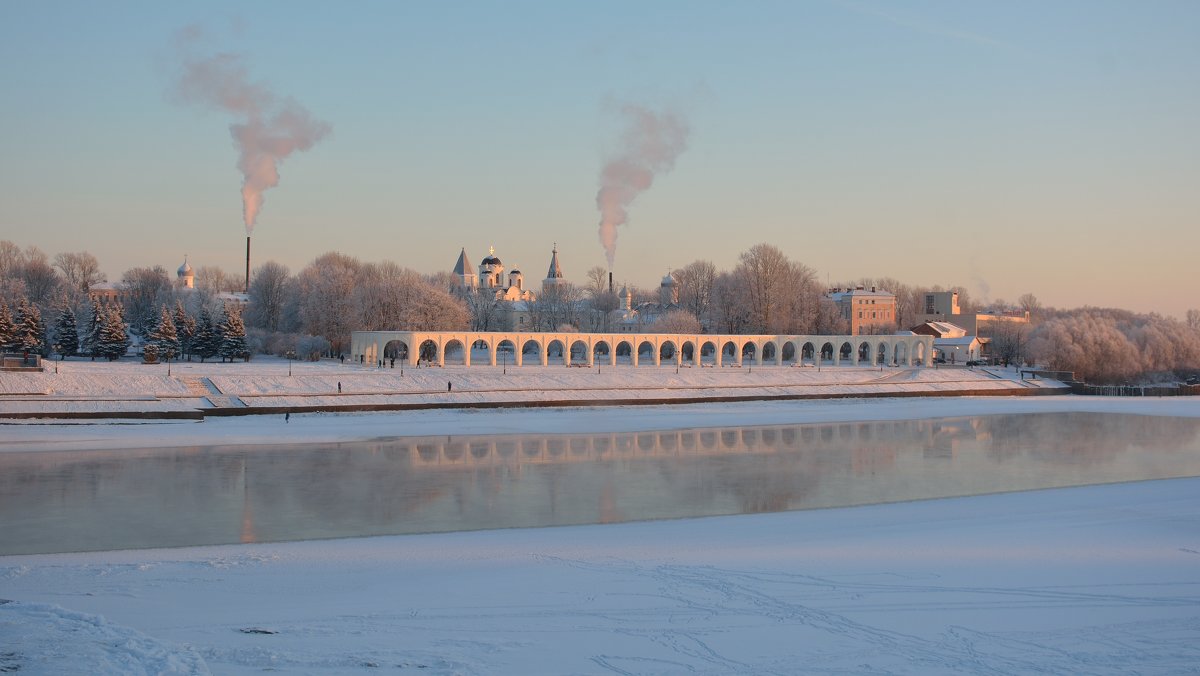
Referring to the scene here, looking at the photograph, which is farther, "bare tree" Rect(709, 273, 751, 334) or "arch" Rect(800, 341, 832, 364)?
"bare tree" Rect(709, 273, 751, 334)

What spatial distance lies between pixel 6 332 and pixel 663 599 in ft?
165

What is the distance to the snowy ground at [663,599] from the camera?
394 inches

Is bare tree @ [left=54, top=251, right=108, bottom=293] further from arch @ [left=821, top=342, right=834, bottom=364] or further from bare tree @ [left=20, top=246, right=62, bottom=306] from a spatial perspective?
arch @ [left=821, top=342, right=834, bottom=364]

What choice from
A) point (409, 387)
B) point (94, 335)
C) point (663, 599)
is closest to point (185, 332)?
point (94, 335)

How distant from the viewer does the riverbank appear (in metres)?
37.1

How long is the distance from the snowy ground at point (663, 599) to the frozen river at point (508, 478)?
1.86 meters

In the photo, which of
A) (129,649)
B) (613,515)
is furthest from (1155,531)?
(129,649)

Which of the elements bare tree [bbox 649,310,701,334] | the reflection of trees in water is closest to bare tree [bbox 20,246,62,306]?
bare tree [bbox 649,310,701,334]

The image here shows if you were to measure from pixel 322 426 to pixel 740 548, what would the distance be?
22766 mm

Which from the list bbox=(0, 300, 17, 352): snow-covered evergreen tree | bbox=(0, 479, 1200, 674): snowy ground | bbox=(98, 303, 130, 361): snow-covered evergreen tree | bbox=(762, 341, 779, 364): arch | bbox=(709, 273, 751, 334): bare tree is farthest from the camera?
bbox=(709, 273, 751, 334): bare tree

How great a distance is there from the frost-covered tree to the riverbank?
25.1ft

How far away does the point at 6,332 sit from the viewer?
5203cm

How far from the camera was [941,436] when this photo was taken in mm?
34938

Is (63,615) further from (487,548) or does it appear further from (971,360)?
(971,360)
